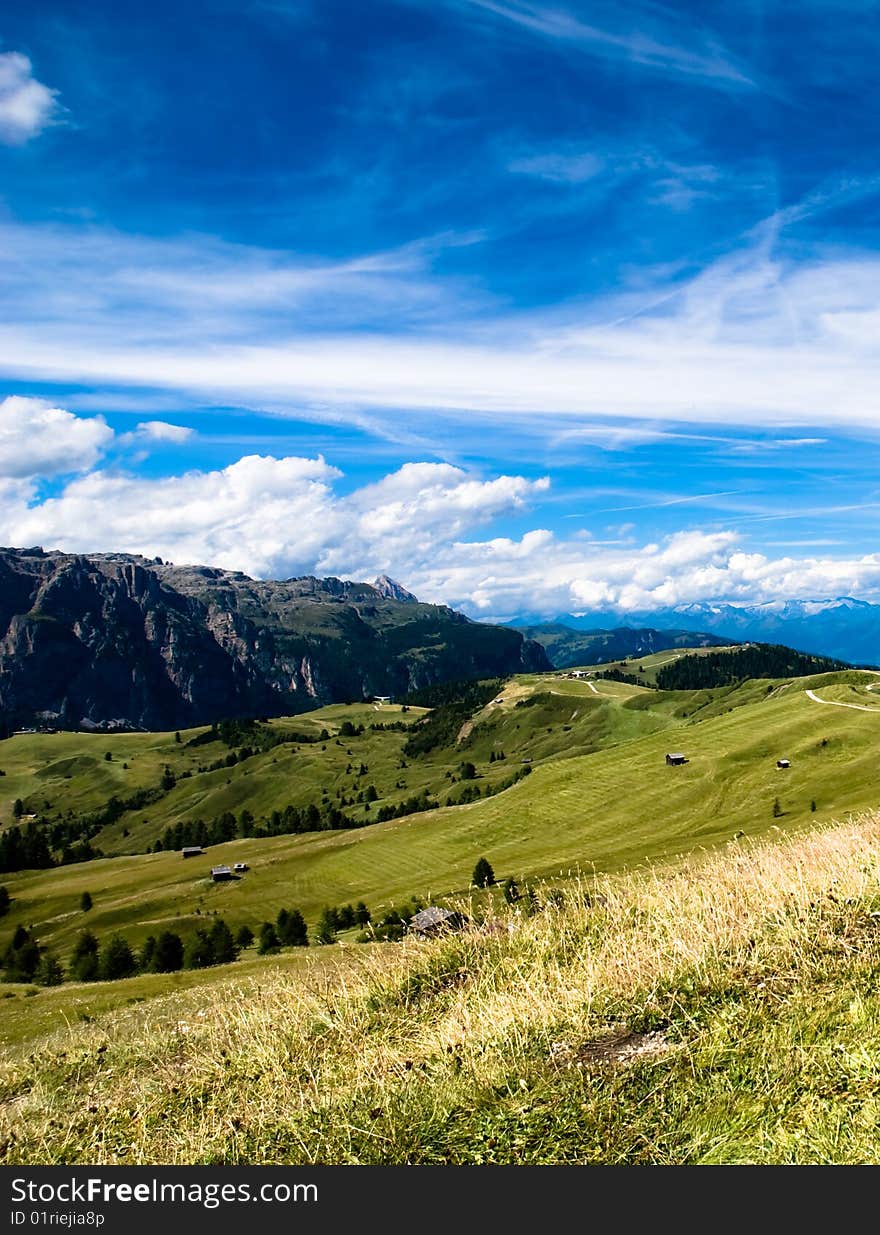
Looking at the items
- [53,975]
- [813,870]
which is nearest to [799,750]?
[53,975]

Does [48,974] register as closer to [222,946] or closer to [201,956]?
[201,956]

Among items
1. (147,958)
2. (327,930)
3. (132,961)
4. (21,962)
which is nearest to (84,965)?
(132,961)

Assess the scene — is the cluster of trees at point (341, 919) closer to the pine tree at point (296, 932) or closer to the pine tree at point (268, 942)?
the pine tree at point (296, 932)

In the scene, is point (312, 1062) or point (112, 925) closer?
point (312, 1062)

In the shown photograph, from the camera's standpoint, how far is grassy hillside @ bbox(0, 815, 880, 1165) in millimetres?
Answer: 6777

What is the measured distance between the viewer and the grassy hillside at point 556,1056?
22.2ft

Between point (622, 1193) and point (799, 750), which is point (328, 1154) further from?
point (799, 750)

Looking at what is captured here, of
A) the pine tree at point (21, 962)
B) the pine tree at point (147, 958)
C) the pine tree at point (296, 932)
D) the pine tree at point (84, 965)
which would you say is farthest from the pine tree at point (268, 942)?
the pine tree at point (21, 962)

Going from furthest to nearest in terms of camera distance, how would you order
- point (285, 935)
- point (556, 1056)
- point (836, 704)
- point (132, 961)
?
point (836, 704) < point (285, 935) < point (132, 961) < point (556, 1056)

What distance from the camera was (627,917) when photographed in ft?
37.1

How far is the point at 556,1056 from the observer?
314 inches

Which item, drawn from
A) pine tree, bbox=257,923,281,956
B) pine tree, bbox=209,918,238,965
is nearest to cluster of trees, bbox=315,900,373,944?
pine tree, bbox=257,923,281,956

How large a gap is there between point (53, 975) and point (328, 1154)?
11919 centimetres

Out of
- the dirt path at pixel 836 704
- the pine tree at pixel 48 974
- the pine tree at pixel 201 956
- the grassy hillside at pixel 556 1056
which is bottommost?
the pine tree at pixel 48 974
